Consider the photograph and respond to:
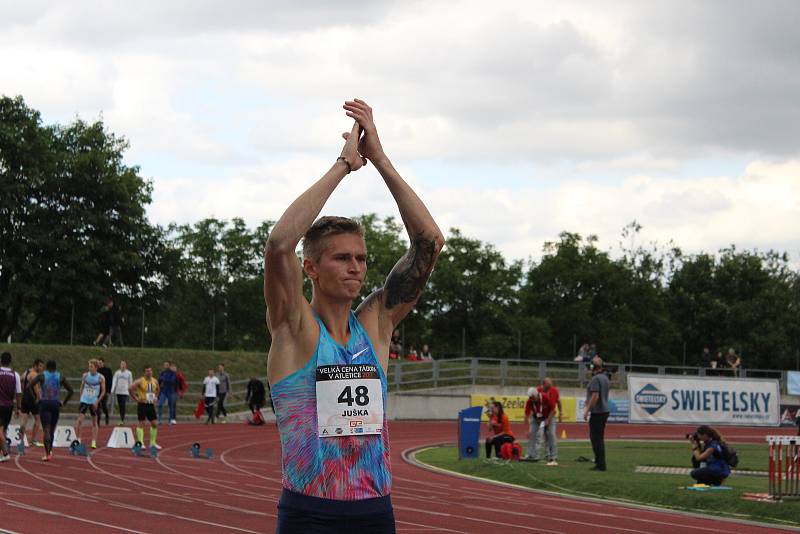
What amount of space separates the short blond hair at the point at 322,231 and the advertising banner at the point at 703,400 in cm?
3292

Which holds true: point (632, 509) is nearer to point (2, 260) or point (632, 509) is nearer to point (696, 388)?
point (696, 388)

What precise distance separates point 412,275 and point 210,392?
31.7 metres

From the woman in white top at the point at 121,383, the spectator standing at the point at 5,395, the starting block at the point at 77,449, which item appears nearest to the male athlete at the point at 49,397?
the starting block at the point at 77,449

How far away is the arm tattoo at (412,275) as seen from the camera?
4.55m

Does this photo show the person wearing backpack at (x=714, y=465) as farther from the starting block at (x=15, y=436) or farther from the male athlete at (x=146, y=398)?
the starting block at (x=15, y=436)

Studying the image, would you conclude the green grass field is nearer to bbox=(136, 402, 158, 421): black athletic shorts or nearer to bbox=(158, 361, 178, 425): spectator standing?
bbox=(136, 402, 158, 421): black athletic shorts

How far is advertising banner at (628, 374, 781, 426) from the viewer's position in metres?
36.8

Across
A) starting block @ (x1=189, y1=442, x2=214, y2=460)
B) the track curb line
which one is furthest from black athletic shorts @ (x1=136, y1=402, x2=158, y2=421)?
the track curb line

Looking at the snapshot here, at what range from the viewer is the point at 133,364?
4297cm

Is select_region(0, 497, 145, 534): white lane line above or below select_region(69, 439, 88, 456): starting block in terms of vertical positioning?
below

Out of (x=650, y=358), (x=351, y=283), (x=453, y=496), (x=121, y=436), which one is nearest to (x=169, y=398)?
(x=121, y=436)

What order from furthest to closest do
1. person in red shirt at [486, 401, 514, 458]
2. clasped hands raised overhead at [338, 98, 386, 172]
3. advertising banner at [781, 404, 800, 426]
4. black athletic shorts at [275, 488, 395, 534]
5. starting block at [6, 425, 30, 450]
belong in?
advertising banner at [781, 404, 800, 426], person in red shirt at [486, 401, 514, 458], starting block at [6, 425, 30, 450], clasped hands raised overhead at [338, 98, 386, 172], black athletic shorts at [275, 488, 395, 534]

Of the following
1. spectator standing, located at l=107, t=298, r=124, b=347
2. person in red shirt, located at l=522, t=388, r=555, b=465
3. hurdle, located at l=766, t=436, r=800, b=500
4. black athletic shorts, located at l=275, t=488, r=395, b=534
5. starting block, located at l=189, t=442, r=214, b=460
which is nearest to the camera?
black athletic shorts, located at l=275, t=488, r=395, b=534

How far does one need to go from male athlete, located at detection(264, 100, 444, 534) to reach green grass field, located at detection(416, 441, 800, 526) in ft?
37.6
